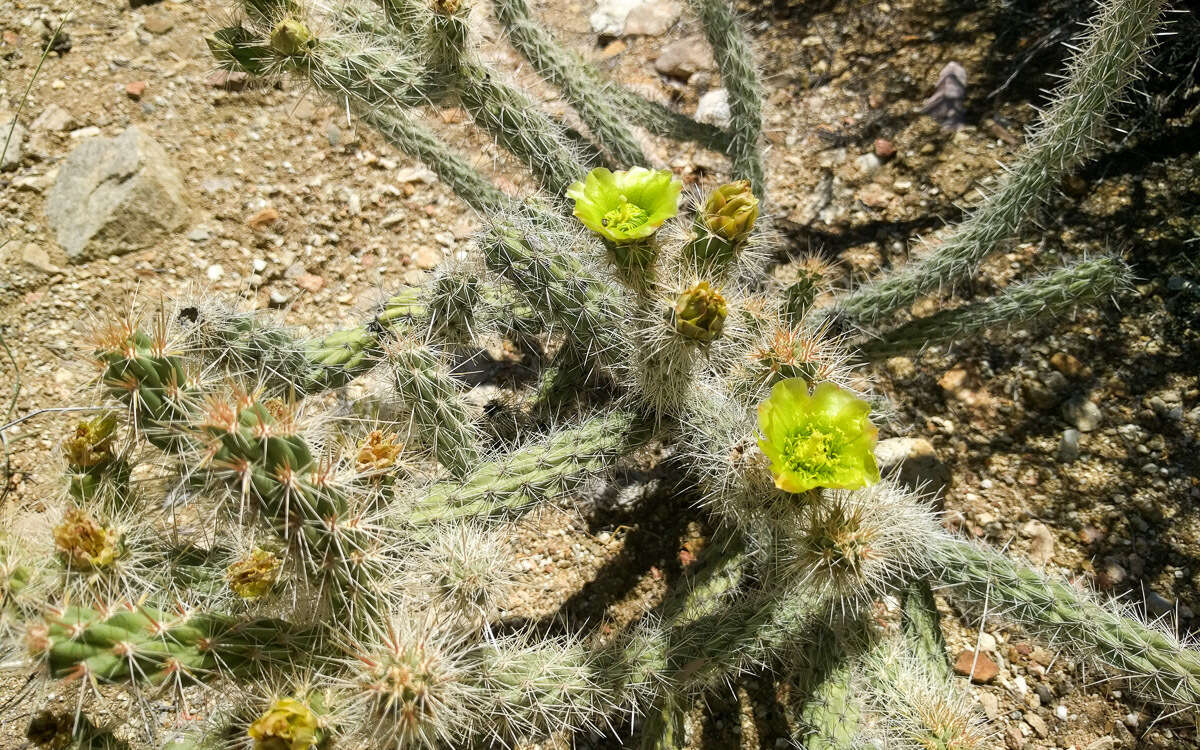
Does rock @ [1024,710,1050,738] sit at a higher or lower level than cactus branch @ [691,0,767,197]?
→ lower

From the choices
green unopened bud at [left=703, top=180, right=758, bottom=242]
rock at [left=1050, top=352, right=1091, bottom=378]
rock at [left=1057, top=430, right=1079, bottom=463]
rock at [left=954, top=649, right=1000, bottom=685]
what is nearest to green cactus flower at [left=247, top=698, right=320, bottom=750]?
green unopened bud at [left=703, top=180, right=758, bottom=242]

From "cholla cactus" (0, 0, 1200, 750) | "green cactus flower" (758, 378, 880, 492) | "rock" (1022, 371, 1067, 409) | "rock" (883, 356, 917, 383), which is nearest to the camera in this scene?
"cholla cactus" (0, 0, 1200, 750)

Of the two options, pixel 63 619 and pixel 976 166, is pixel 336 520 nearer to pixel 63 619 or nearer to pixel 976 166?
pixel 63 619

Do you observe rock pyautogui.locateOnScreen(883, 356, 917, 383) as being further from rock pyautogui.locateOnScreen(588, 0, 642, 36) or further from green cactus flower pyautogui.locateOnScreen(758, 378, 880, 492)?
rock pyautogui.locateOnScreen(588, 0, 642, 36)

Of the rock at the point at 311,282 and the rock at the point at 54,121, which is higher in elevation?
the rock at the point at 54,121

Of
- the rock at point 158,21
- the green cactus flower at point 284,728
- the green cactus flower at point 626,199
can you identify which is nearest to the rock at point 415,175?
the rock at point 158,21

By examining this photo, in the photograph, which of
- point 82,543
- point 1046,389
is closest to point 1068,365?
point 1046,389

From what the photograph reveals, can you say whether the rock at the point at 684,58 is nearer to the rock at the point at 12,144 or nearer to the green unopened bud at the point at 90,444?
the rock at the point at 12,144
